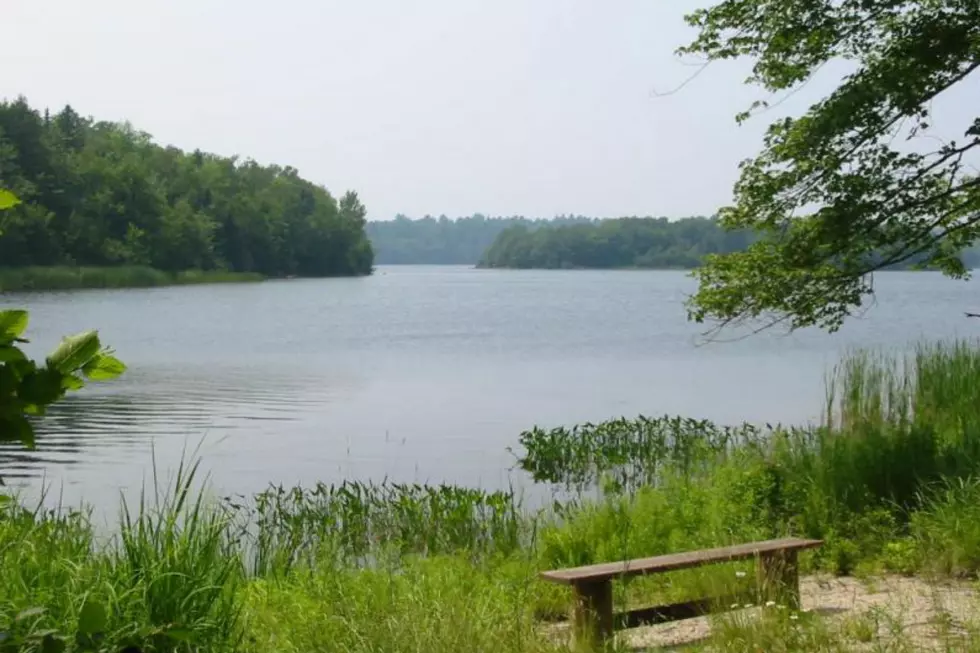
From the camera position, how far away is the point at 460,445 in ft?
60.6

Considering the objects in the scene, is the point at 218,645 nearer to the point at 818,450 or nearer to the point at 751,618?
the point at 751,618

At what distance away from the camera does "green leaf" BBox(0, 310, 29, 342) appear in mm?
2202

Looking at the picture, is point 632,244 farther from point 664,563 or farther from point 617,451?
point 664,563

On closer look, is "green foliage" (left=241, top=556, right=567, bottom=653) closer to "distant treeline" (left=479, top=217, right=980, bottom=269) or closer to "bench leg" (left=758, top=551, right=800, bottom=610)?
"bench leg" (left=758, top=551, right=800, bottom=610)

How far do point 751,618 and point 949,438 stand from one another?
6504mm

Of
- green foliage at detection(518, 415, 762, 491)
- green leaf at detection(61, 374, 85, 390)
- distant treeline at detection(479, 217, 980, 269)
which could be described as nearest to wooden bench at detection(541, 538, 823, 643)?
green leaf at detection(61, 374, 85, 390)

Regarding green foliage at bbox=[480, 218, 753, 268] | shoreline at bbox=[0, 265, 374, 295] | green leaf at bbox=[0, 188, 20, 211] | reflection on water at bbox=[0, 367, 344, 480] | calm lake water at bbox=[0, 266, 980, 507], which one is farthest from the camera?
green foliage at bbox=[480, 218, 753, 268]

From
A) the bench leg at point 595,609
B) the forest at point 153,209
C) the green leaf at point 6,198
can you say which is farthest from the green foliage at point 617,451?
the forest at point 153,209

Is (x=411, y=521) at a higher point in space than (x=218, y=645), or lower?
lower

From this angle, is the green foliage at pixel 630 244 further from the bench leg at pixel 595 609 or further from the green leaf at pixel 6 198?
the green leaf at pixel 6 198

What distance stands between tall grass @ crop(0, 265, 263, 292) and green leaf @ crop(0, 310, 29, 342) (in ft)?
228

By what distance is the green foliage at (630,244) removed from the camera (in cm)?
16275

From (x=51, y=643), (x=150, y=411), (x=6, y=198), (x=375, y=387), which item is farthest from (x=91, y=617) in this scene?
(x=375, y=387)

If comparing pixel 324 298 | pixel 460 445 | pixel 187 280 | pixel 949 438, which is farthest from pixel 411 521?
pixel 187 280
